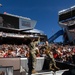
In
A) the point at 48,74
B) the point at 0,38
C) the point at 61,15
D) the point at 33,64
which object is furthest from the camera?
the point at 61,15

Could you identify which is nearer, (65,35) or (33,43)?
(33,43)

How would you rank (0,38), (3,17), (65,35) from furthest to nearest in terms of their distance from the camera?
(65,35) < (3,17) < (0,38)

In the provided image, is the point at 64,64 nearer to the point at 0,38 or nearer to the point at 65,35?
the point at 0,38

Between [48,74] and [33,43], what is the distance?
4.98ft

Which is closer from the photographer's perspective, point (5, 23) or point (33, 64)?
point (33, 64)

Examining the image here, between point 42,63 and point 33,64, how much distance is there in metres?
1.33

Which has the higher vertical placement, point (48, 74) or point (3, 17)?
point (3, 17)

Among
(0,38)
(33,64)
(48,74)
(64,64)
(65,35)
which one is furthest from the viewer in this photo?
(65,35)

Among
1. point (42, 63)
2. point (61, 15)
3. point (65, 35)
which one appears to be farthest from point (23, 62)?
point (61, 15)

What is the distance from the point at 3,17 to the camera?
1839 inches

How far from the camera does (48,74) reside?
895 cm

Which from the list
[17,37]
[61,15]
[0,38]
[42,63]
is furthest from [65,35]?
[42,63]

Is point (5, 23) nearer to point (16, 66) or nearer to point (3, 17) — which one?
point (3, 17)

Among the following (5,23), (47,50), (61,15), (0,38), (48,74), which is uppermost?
(61,15)
